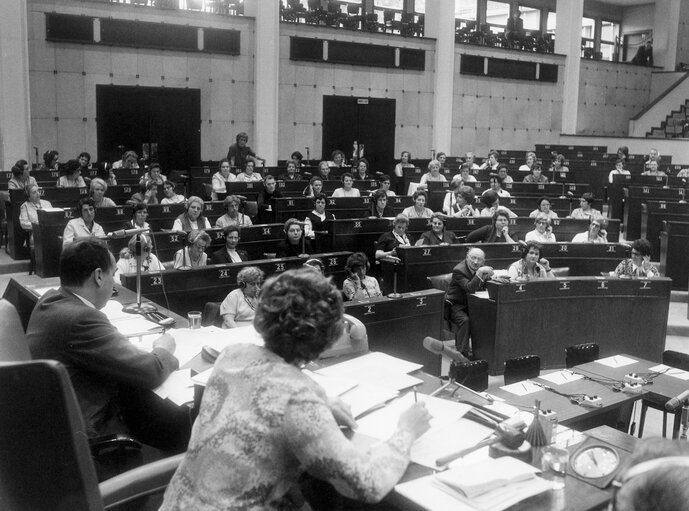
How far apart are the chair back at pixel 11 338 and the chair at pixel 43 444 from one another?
609 mm

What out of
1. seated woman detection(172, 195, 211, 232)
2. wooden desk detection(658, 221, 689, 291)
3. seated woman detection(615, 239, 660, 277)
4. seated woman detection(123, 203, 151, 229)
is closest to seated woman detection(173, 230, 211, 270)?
seated woman detection(123, 203, 151, 229)

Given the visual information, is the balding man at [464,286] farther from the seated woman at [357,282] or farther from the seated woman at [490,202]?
the seated woman at [490,202]

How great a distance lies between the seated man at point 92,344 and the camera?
289 cm

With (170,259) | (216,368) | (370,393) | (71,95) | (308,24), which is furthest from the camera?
(308,24)

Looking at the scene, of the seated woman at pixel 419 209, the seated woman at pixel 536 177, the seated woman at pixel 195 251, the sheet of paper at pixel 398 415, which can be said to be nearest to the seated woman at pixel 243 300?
the seated woman at pixel 195 251

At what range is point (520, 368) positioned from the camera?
4789 mm

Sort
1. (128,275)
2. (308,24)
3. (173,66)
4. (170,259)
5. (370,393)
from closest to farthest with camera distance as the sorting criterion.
→ (370,393), (128,275), (170,259), (173,66), (308,24)

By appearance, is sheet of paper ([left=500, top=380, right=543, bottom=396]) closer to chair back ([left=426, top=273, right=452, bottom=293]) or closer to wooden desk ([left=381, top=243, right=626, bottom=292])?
chair back ([left=426, top=273, right=452, bottom=293])

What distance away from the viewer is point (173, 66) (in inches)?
603

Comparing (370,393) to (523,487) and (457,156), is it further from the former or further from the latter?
(457,156)

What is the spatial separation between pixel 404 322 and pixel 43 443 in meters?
4.65

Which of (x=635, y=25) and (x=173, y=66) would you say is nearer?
(x=173, y=66)

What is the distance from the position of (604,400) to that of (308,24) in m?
14.1

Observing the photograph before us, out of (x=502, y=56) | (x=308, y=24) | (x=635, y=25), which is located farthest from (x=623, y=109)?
(x=308, y=24)
